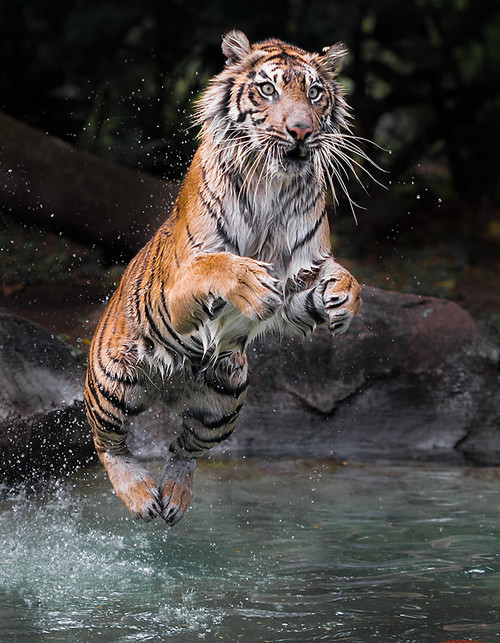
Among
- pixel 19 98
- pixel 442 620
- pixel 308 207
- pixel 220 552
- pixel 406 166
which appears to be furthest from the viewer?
pixel 406 166

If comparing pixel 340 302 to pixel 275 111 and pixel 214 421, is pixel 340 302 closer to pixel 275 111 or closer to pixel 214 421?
pixel 275 111

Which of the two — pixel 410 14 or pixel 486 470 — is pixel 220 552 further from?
pixel 410 14

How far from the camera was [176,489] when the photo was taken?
13.9 feet

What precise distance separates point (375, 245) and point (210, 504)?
227 inches

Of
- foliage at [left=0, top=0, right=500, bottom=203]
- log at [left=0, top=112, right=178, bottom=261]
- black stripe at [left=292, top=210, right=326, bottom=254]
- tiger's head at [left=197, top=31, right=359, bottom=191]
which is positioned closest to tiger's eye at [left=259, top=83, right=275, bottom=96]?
tiger's head at [left=197, top=31, right=359, bottom=191]

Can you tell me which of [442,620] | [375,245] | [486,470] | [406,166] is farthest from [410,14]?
[442,620]

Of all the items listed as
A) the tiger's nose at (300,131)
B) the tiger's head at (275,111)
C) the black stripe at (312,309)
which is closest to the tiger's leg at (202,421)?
the black stripe at (312,309)

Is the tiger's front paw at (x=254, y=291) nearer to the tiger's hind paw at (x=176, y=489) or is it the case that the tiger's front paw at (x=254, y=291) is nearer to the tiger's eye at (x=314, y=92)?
the tiger's eye at (x=314, y=92)

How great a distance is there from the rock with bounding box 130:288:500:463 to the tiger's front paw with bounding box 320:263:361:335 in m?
2.62

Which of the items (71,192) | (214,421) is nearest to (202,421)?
(214,421)

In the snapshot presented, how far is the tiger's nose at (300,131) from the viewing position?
348 cm

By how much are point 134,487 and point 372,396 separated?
252cm

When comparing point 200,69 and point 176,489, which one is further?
point 200,69

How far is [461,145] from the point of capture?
11.1m
